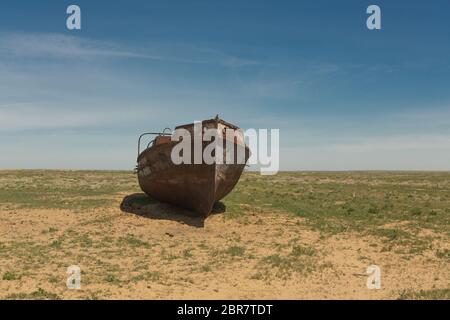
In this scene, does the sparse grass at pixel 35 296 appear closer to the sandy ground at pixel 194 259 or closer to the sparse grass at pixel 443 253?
the sandy ground at pixel 194 259

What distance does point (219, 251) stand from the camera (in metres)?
15.4

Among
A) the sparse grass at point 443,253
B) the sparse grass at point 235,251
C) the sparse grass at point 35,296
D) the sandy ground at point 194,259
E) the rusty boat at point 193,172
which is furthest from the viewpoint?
the rusty boat at point 193,172

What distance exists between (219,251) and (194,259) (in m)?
1.40

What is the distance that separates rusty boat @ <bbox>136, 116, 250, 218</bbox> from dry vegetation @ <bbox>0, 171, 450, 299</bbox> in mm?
955

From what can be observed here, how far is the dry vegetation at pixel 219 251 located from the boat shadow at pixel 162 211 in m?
0.08

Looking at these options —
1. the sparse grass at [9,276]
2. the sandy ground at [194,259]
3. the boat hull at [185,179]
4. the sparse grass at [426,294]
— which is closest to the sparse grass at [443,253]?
the sandy ground at [194,259]

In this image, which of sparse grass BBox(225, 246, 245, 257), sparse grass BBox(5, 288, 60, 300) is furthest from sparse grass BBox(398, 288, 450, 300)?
sparse grass BBox(5, 288, 60, 300)

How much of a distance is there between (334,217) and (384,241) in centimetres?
648

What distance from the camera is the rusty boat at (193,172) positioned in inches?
792

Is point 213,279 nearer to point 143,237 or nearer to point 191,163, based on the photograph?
point 143,237

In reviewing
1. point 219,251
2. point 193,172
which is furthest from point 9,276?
point 193,172

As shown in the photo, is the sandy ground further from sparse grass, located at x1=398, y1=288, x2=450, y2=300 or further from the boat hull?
the boat hull

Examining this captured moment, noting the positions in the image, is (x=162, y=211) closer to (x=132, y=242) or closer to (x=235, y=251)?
(x=132, y=242)
